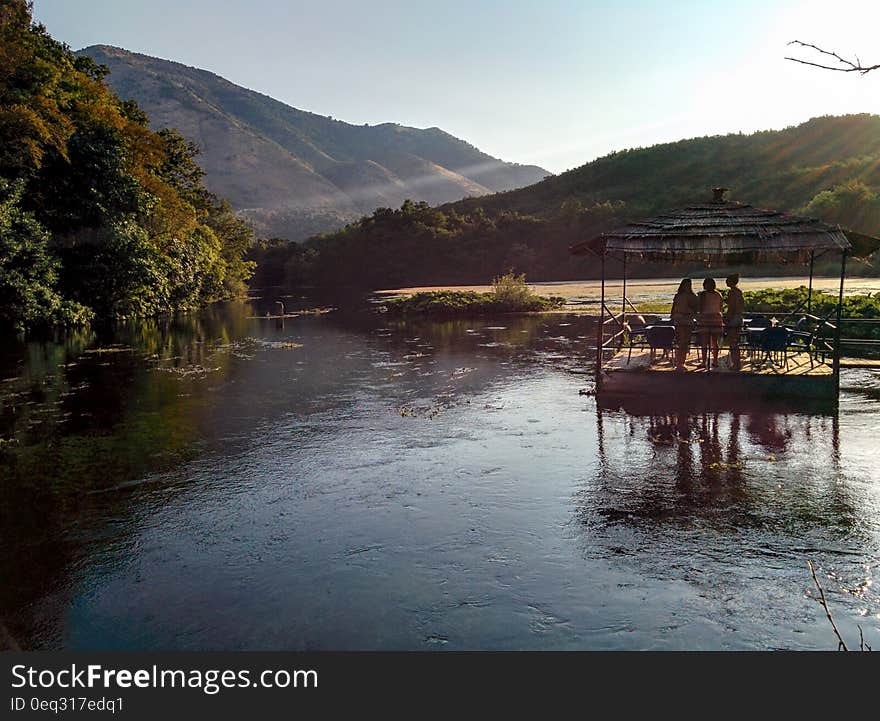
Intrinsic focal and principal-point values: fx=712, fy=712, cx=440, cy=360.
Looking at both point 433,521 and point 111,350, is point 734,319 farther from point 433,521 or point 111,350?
point 111,350

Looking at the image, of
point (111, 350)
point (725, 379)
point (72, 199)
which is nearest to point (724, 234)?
point (725, 379)

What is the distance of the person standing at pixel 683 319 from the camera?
46.9 feet

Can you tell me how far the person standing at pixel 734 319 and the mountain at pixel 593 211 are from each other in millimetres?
45922

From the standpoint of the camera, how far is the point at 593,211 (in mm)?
83625

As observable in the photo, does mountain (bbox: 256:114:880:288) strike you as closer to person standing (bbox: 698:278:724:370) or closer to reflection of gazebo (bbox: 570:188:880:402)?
reflection of gazebo (bbox: 570:188:880:402)

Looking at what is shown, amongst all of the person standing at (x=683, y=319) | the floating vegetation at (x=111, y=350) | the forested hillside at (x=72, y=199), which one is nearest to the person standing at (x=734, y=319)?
the person standing at (x=683, y=319)

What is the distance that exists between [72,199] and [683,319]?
29.8 metres

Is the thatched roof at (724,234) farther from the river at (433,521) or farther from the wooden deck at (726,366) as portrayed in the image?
the river at (433,521)

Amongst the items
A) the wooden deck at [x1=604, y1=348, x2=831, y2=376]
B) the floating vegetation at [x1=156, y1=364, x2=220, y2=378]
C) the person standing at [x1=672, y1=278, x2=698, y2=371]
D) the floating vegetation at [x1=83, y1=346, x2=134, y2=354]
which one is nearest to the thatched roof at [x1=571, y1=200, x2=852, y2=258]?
the person standing at [x1=672, y1=278, x2=698, y2=371]

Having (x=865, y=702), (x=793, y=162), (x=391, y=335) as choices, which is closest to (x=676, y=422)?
(x=865, y=702)

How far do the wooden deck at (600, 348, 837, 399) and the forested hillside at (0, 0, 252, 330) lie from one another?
2495cm

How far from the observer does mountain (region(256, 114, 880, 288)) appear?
75.8 m

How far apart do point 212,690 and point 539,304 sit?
3651 centimetres

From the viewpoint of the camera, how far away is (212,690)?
453 cm
